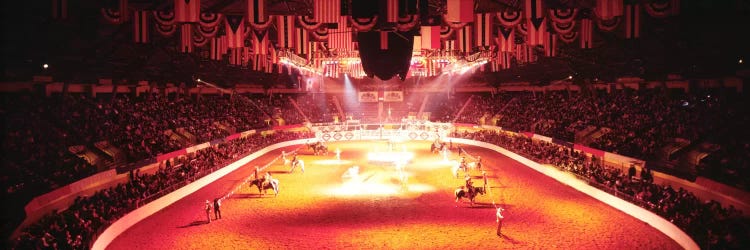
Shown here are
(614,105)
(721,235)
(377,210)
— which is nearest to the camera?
(721,235)

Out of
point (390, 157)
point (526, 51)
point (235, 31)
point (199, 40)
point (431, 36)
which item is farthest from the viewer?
point (390, 157)

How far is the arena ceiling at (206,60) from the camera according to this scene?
18.4 metres

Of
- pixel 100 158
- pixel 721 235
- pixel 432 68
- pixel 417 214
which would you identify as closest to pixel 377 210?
pixel 417 214

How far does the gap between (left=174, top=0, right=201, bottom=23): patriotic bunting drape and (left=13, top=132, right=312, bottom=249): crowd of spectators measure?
7.22 meters

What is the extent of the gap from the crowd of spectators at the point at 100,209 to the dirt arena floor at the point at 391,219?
2.86 ft

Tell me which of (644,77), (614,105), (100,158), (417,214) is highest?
(644,77)

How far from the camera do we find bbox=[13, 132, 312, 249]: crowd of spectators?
12.8m

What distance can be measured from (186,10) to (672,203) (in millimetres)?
18183

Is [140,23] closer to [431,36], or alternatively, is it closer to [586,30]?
[431,36]

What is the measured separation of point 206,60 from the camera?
3475 centimetres

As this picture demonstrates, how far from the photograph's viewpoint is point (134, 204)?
688 inches

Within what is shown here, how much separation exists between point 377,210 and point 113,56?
19.6 m

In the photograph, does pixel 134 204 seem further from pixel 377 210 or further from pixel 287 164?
pixel 287 164

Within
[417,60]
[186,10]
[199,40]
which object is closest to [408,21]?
[186,10]
